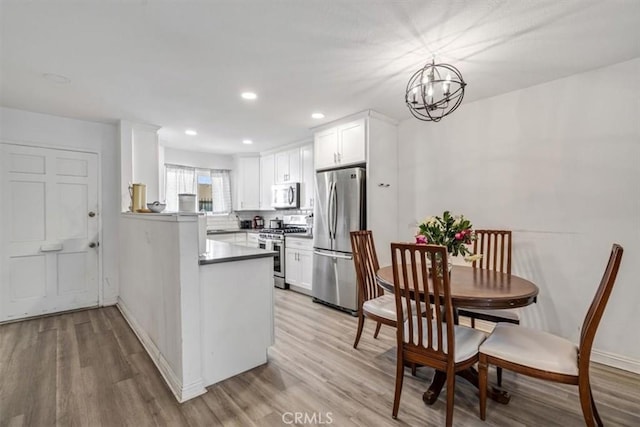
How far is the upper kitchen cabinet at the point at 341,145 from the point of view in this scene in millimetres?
3627

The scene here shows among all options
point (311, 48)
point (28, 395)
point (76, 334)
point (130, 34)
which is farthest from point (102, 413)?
point (311, 48)

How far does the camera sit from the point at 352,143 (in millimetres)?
3717

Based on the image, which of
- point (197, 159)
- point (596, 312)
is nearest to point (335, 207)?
point (596, 312)

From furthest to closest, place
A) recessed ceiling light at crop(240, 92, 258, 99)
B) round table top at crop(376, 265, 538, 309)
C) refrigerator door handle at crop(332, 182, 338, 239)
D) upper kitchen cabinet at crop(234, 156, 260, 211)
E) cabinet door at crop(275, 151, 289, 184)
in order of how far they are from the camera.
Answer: upper kitchen cabinet at crop(234, 156, 260, 211) < cabinet door at crop(275, 151, 289, 184) < refrigerator door handle at crop(332, 182, 338, 239) < recessed ceiling light at crop(240, 92, 258, 99) < round table top at crop(376, 265, 538, 309)

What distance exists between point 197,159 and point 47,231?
2.64 metres

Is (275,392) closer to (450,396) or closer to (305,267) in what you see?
(450,396)

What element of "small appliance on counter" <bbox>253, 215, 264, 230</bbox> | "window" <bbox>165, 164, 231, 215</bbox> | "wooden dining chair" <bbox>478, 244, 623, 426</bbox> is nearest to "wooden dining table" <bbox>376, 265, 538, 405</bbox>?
"wooden dining chair" <bbox>478, 244, 623, 426</bbox>

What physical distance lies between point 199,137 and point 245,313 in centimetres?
333

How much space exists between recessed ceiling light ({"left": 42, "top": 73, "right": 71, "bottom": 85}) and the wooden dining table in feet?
10.6

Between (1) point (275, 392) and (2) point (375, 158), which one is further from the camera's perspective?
(2) point (375, 158)

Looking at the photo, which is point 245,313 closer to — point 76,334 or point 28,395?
point 28,395

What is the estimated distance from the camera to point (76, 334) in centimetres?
304

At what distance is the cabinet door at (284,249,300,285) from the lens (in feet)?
15.3

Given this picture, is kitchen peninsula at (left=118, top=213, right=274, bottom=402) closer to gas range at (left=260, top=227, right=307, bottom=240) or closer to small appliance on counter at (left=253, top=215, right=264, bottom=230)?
gas range at (left=260, top=227, right=307, bottom=240)
